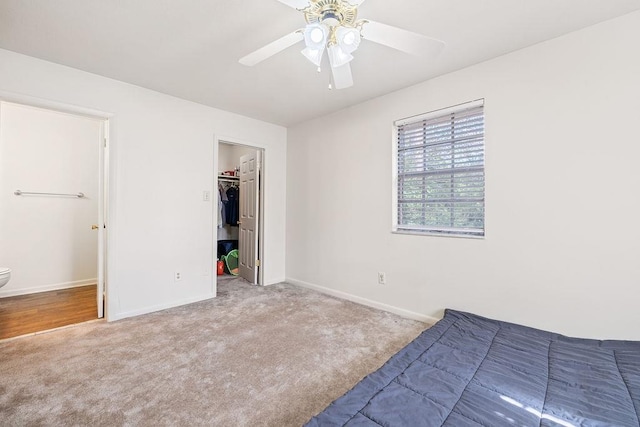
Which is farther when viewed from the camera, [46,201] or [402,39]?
[46,201]

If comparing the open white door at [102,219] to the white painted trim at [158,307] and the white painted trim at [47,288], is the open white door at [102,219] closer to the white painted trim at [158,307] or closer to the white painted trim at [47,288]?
the white painted trim at [158,307]

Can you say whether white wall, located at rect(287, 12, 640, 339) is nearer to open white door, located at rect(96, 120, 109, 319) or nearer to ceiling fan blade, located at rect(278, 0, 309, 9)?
ceiling fan blade, located at rect(278, 0, 309, 9)

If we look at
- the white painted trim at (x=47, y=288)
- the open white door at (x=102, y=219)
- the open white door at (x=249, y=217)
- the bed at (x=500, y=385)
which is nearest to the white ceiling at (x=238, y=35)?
the open white door at (x=102, y=219)

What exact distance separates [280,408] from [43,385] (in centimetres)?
148

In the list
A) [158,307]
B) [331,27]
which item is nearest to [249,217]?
[158,307]

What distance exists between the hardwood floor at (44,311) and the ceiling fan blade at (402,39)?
3.49m

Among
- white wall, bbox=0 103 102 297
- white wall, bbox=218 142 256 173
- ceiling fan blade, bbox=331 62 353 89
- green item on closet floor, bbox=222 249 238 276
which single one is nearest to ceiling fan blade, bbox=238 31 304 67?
ceiling fan blade, bbox=331 62 353 89

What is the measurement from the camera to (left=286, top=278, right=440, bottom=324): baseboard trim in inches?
106

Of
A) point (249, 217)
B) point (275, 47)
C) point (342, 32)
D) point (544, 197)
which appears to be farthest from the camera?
point (249, 217)

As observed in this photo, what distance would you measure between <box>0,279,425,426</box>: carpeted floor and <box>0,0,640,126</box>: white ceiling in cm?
235

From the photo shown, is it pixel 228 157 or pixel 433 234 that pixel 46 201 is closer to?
pixel 228 157

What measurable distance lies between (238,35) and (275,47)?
1.96 ft

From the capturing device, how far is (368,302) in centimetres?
312

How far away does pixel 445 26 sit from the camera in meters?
1.88
